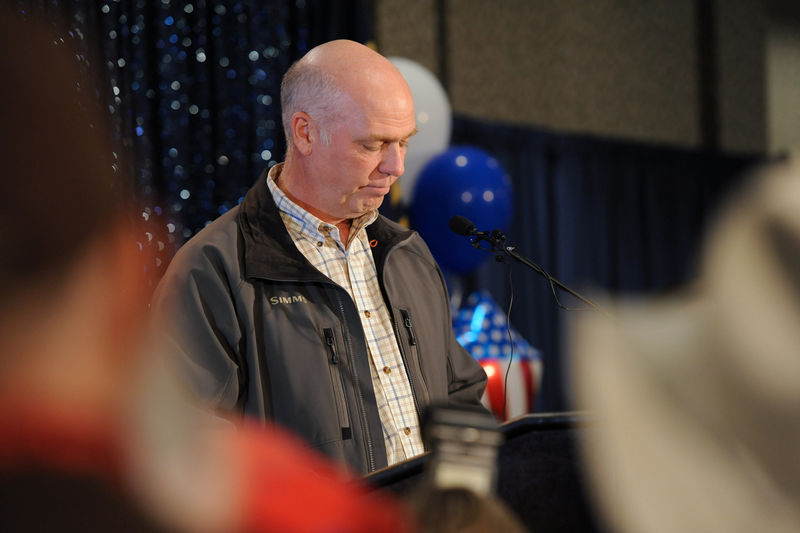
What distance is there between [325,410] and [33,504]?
1460 millimetres

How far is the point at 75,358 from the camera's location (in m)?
0.43

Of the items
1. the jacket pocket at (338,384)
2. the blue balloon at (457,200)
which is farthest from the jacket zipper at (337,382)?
the blue balloon at (457,200)

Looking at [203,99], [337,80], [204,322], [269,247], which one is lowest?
[204,322]

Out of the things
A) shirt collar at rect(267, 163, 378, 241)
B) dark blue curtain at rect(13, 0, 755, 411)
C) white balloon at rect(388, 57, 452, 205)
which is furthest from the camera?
white balloon at rect(388, 57, 452, 205)

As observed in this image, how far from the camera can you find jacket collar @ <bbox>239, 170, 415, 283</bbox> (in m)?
1.93

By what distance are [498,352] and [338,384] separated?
217cm

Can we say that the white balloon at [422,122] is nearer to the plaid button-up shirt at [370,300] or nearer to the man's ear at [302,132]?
the man's ear at [302,132]

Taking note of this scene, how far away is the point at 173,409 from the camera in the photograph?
46 cm

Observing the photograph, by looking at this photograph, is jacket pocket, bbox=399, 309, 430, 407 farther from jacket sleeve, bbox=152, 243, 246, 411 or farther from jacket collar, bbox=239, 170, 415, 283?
jacket sleeve, bbox=152, 243, 246, 411

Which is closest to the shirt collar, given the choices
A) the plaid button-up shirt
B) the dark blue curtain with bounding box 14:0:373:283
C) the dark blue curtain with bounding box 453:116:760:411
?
the plaid button-up shirt

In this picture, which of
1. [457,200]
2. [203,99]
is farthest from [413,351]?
[203,99]

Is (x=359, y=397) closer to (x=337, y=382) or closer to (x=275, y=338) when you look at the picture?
(x=337, y=382)

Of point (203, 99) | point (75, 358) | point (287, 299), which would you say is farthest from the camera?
point (203, 99)

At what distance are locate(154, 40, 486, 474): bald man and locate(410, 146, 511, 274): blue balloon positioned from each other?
5.29 feet
